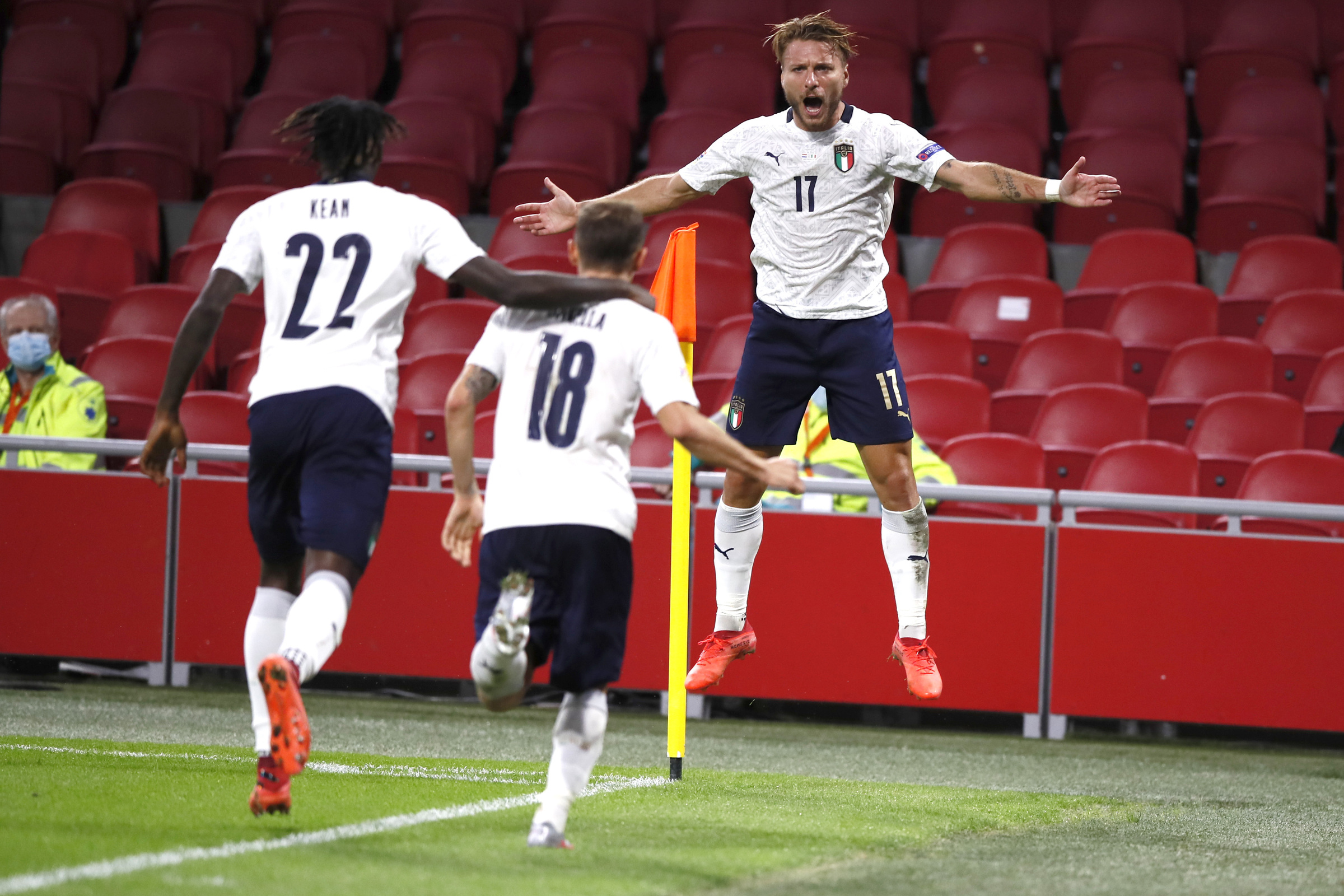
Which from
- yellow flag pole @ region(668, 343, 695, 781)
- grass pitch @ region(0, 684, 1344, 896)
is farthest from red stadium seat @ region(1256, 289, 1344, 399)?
yellow flag pole @ region(668, 343, 695, 781)

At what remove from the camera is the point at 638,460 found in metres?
9.36

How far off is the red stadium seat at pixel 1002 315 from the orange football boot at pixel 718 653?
4622 mm

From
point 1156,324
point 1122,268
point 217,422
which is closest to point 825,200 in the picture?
point 217,422

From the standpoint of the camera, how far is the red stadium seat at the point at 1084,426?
9.38m

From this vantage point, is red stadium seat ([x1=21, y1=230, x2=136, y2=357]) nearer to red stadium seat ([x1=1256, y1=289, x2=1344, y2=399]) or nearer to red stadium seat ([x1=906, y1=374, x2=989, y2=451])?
red stadium seat ([x1=906, y1=374, x2=989, y2=451])

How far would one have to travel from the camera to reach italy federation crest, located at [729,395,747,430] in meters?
6.25

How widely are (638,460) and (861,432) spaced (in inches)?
132

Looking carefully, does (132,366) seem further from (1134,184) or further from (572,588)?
(1134,184)

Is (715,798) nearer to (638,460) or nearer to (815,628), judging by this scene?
(815,628)

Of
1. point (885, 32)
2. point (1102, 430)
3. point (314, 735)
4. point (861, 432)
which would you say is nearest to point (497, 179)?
point (885, 32)

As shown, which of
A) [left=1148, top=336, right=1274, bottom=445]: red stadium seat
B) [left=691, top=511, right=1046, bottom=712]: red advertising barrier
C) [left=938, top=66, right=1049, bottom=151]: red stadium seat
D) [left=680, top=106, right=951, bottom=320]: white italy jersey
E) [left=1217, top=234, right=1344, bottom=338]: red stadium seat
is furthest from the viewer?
[left=938, top=66, right=1049, bottom=151]: red stadium seat

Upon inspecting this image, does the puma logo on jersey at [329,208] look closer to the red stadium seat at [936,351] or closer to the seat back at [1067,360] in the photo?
the red stadium seat at [936,351]

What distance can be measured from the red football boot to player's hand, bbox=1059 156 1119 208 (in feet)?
10.7

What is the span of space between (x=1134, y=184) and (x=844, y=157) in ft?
21.8
